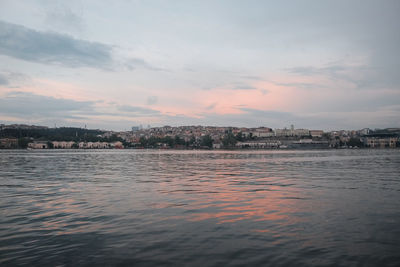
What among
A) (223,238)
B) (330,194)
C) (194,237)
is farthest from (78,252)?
(330,194)

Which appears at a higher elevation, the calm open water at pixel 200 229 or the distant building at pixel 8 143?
the distant building at pixel 8 143

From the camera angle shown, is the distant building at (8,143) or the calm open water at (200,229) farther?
the distant building at (8,143)

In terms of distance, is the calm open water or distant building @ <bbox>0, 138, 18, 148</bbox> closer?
the calm open water

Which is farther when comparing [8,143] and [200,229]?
[8,143]

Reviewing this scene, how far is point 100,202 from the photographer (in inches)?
545

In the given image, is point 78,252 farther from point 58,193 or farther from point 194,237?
point 58,193

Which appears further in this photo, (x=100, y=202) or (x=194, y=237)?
(x=100, y=202)

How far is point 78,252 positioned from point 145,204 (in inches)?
237

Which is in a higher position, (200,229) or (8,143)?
(8,143)

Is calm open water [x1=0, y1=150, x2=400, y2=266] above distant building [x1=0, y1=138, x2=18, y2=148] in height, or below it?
below

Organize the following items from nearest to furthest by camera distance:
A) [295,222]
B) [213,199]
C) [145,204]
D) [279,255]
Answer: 1. [279,255]
2. [295,222]
3. [145,204]
4. [213,199]

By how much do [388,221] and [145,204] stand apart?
8.55 m

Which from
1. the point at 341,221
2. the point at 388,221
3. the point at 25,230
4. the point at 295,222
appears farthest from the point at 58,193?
the point at 388,221

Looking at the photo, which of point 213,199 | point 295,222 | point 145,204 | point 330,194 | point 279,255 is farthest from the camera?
point 330,194
